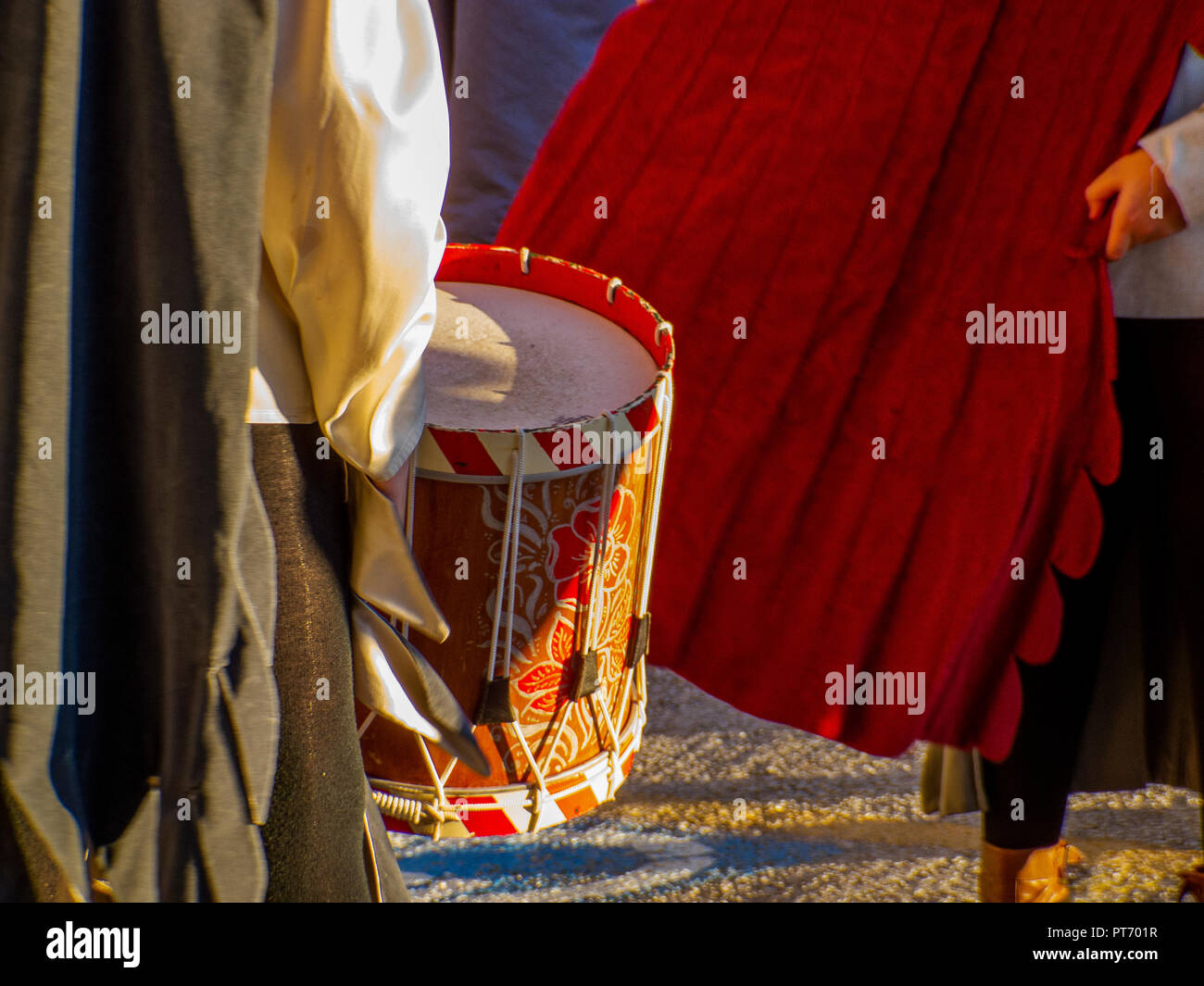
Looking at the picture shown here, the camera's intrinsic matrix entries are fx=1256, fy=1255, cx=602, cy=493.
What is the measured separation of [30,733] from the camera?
79 centimetres

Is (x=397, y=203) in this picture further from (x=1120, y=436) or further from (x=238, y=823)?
(x=1120, y=436)

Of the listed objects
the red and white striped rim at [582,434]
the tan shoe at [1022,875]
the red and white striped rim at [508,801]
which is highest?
the red and white striped rim at [582,434]

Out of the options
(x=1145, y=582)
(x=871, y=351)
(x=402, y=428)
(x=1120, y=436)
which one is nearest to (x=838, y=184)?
(x=871, y=351)

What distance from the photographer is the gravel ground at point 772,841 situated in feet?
5.27

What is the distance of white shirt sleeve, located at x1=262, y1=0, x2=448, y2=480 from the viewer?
77cm

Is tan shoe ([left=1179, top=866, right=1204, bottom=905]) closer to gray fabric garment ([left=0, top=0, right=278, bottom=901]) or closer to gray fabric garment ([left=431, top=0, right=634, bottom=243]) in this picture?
gray fabric garment ([left=0, top=0, right=278, bottom=901])

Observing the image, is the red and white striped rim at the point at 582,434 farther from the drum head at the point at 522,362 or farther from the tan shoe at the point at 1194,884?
the tan shoe at the point at 1194,884

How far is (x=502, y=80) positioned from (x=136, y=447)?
1865 mm

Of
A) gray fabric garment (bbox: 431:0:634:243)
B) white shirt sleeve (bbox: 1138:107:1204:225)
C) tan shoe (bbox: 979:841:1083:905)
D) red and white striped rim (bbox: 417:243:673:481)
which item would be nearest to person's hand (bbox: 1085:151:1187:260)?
white shirt sleeve (bbox: 1138:107:1204:225)

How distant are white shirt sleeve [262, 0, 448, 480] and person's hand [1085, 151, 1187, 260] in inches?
29.5

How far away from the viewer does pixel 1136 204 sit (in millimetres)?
1244

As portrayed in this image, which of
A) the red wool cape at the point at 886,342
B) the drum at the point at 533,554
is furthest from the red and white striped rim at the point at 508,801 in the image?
the red wool cape at the point at 886,342

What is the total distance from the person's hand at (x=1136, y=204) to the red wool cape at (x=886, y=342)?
0.04 meters
